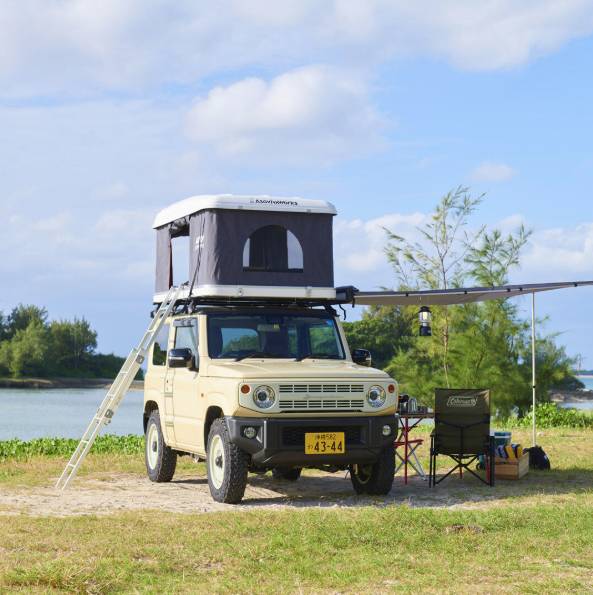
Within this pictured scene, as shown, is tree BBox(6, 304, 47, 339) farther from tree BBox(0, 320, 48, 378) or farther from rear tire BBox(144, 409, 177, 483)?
rear tire BBox(144, 409, 177, 483)

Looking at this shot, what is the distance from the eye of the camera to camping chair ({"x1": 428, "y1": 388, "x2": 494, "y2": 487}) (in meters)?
11.5

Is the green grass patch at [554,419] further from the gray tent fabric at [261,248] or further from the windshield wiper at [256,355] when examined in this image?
the windshield wiper at [256,355]

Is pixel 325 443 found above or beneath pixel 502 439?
above

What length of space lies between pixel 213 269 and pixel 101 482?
298cm

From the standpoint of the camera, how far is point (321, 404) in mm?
10094

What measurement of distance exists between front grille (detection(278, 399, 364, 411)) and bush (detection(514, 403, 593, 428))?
14930mm

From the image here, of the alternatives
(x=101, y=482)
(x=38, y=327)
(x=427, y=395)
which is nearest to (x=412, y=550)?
(x=101, y=482)

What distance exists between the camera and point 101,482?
12.1 metres

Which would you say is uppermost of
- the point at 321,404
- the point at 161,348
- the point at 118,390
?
the point at 161,348

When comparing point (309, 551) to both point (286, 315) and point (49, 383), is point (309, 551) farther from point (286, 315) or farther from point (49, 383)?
point (49, 383)

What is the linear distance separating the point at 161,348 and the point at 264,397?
2.95 metres

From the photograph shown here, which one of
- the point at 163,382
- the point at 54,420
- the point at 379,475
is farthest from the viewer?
the point at 54,420

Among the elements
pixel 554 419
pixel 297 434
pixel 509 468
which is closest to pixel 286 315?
pixel 297 434

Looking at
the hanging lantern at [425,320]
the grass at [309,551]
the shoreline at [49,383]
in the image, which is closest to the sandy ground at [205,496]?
the grass at [309,551]
